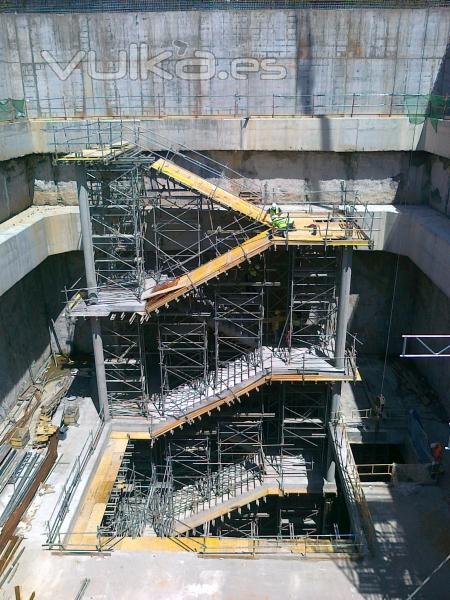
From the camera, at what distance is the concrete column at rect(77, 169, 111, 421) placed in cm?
1534

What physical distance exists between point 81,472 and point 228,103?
13902mm

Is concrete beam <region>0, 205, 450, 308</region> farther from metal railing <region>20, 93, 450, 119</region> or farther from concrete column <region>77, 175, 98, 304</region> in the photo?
metal railing <region>20, 93, 450, 119</region>

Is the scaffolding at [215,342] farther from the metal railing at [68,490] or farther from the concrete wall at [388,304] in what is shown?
the concrete wall at [388,304]

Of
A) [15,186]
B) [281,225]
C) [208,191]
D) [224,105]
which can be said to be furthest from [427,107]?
[15,186]

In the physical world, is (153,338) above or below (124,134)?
below

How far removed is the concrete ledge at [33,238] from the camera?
52.5 feet

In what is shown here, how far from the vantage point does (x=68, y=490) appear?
1437 cm

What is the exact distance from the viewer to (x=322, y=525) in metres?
18.8

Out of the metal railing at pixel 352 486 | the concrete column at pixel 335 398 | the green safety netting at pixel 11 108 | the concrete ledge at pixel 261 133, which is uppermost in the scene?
the green safety netting at pixel 11 108

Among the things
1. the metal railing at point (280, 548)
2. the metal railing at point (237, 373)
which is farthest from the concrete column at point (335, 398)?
the metal railing at point (280, 548)

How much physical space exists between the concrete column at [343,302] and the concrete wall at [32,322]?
424 inches

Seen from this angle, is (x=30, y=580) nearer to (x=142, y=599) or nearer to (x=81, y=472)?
(x=142, y=599)

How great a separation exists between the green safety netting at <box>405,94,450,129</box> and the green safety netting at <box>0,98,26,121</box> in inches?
550

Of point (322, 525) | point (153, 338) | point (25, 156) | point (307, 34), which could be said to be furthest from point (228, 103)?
point (322, 525)
